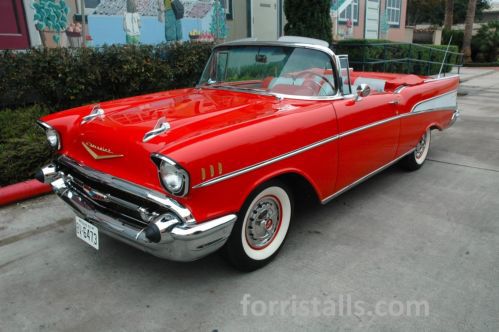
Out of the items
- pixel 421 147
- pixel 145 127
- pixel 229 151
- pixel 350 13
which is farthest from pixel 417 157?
pixel 350 13

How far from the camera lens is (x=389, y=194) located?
14.6 ft

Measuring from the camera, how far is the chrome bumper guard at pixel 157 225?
2.39 meters

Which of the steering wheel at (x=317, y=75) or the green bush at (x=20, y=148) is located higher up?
the steering wheel at (x=317, y=75)

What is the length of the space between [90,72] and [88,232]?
11.2ft

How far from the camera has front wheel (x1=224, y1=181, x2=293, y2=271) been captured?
279 cm

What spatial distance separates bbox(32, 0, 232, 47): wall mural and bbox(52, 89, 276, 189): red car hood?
13.8 ft

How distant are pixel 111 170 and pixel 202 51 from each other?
486 centimetres

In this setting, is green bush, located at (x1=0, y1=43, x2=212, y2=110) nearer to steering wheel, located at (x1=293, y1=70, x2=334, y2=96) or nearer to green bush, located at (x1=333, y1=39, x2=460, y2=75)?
steering wheel, located at (x1=293, y1=70, x2=334, y2=96)

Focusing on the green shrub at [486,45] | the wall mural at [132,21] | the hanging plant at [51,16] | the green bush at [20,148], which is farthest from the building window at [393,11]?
the green bush at [20,148]

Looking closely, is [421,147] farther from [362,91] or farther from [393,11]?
[393,11]

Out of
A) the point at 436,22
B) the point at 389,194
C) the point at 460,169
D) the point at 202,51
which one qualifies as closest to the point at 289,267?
the point at 389,194

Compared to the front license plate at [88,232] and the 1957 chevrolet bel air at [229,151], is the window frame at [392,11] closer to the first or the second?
the 1957 chevrolet bel air at [229,151]

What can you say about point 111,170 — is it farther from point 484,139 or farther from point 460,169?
point 484,139

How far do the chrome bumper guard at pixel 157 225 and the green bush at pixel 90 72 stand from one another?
9.84 ft
